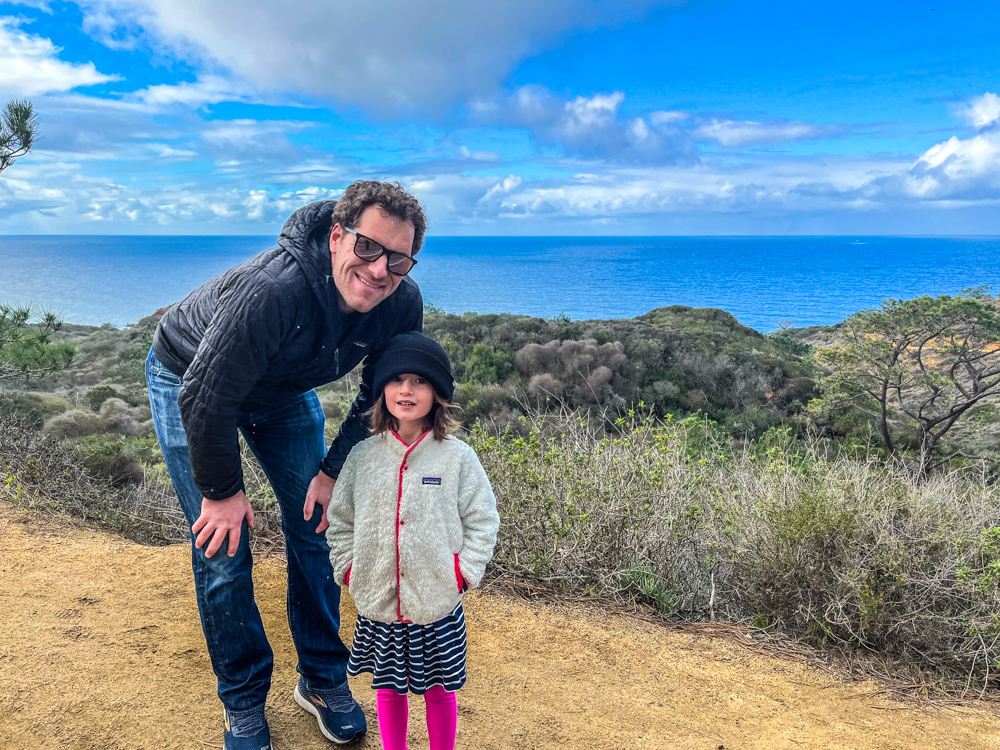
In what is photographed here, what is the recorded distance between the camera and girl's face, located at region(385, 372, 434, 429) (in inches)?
83.7

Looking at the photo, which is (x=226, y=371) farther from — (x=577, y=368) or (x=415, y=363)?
(x=577, y=368)

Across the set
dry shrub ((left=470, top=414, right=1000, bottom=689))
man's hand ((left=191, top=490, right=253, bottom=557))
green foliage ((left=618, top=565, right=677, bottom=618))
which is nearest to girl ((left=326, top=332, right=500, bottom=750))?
man's hand ((left=191, top=490, right=253, bottom=557))

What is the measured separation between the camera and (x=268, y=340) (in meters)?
1.99

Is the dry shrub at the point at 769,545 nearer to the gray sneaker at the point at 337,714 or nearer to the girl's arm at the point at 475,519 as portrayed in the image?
the gray sneaker at the point at 337,714

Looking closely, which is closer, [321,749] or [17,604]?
[321,749]

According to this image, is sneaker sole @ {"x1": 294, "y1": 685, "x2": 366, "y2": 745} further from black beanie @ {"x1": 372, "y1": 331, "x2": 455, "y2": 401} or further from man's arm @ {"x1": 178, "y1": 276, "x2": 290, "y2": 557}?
black beanie @ {"x1": 372, "y1": 331, "x2": 455, "y2": 401}

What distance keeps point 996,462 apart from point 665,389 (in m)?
6.92

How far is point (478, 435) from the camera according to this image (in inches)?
186

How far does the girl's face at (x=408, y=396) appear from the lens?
2.12m

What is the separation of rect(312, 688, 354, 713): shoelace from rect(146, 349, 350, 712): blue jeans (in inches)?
1.2

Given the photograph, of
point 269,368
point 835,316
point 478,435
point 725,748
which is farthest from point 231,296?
point 835,316

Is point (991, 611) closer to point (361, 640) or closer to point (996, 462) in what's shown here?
point (361, 640)

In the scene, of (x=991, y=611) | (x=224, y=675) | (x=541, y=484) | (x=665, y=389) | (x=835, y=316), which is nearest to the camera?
(x=224, y=675)

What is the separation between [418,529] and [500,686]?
1.36 m
